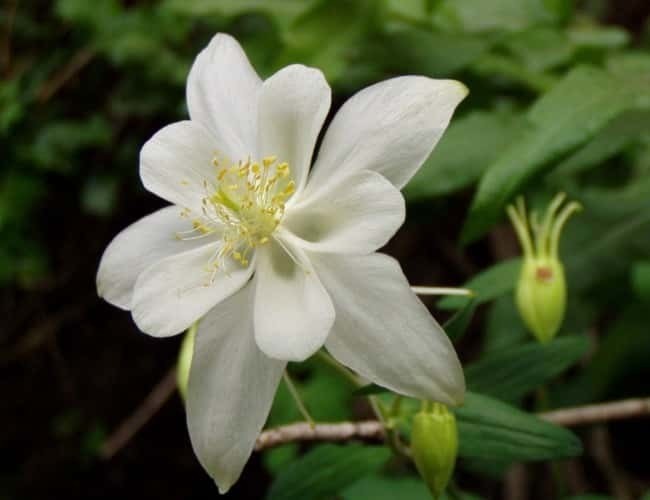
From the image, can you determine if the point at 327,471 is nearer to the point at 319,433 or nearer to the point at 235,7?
the point at 319,433

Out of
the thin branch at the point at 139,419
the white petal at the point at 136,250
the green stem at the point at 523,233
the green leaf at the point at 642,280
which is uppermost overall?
the white petal at the point at 136,250

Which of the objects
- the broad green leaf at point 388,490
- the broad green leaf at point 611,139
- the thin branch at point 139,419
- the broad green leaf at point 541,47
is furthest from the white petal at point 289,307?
the thin branch at point 139,419

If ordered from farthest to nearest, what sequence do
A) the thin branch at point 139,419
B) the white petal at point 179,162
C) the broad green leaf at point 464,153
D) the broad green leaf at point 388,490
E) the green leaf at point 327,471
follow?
the thin branch at point 139,419 < the broad green leaf at point 464,153 < the broad green leaf at point 388,490 < the green leaf at point 327,471 < the white petal at point 179,162

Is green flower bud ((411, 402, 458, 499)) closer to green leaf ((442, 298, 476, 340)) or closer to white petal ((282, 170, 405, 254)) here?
green leaf ((442, 298, 476, 340))

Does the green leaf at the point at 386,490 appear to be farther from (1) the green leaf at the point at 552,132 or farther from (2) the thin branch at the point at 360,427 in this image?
(1) the green leaf at the point at 552,132

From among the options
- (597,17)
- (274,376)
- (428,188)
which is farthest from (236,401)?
(597,17)

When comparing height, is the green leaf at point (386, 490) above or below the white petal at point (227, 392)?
below

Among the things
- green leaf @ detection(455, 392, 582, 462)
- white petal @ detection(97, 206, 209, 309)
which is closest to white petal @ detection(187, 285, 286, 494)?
white petal @ detection(97, 206, 209, 309)

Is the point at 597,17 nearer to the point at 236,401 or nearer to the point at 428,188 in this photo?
the point at 428,188
